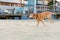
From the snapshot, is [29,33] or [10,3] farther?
[10,3]

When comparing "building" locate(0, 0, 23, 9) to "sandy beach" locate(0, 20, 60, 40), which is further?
"building" locate(0, 0, 23, 9)

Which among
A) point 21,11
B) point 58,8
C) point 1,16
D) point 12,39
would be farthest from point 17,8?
point 12,39

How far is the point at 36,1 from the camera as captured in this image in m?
12.2

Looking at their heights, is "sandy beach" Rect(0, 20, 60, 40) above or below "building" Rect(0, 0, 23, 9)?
below

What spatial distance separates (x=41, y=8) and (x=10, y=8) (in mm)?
1904

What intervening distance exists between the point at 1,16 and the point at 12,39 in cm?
778

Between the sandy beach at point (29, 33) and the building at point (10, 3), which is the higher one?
the building at point (10, 3)

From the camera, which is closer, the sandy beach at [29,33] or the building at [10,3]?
the sandy beach at [29,33]

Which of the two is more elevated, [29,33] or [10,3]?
[10,3]

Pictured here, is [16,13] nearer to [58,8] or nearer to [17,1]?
[17,1]

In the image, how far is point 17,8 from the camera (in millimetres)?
12070

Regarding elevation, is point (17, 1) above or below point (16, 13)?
above

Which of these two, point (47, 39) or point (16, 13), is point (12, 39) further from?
point (16, 13)

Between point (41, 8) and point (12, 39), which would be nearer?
point (12, 39)
